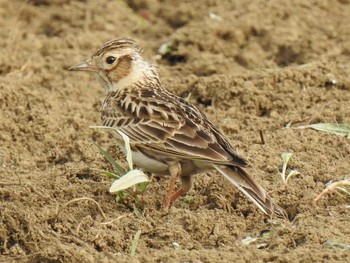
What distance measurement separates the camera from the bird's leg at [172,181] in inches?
310

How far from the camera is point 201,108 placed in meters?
10.5

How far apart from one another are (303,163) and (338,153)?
0.46m

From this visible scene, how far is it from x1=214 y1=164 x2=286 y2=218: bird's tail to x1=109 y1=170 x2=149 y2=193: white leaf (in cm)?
57

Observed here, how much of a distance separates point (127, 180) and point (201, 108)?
3.01m

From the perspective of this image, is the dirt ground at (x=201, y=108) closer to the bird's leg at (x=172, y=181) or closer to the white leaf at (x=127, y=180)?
the bird's leg at (x=172, y=181)

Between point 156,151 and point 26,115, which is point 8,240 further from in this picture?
point 26,115

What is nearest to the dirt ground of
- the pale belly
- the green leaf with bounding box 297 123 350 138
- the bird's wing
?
the green leaf with bounding box 297 123 350 138

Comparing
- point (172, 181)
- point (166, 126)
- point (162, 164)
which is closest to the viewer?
point (172, 181)

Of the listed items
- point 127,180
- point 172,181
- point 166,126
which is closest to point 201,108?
point 166,126

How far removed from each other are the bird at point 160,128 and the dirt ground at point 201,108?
0.81 feet

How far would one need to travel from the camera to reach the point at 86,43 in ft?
40.4

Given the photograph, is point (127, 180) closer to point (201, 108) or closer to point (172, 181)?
point (172, 181)

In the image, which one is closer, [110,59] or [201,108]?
[110,59]

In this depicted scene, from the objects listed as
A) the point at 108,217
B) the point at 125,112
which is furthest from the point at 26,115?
the point at 108,217
